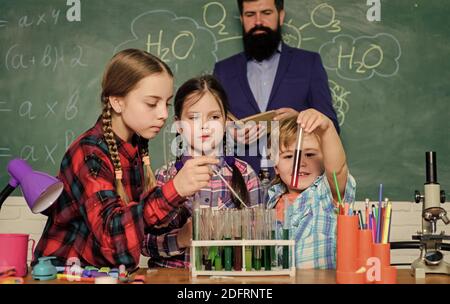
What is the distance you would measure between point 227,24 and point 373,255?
2061mm

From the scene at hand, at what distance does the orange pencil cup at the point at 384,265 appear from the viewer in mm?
1438

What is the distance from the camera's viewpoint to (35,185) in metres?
1.61

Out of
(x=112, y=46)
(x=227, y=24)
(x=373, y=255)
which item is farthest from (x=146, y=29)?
(x=373, y=255)

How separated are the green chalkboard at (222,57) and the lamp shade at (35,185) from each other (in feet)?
5.47

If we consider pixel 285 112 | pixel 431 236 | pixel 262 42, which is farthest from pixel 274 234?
pixel 262 42

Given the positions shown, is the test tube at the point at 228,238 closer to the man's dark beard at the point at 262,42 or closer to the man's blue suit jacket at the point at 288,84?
the man's blue suit jacket at the point at 288,84

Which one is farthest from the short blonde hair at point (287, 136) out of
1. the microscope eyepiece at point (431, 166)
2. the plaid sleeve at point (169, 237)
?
the microscope eyepiece at point (431, 166)

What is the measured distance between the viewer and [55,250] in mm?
1712

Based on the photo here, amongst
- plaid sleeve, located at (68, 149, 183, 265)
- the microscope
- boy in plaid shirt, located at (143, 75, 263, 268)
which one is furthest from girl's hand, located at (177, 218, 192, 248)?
the microscope

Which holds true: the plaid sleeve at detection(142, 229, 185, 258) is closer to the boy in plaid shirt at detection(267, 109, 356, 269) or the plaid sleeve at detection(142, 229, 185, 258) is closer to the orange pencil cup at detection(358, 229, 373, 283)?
the boy in plaid shirt at detection(267, 109, 356, 269)

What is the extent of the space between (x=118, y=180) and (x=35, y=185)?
0.74ft

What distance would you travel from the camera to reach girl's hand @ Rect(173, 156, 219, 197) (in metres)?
1.53

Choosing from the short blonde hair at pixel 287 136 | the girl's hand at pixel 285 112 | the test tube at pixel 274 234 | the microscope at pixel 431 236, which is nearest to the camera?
the test tube at pixel 274 234
